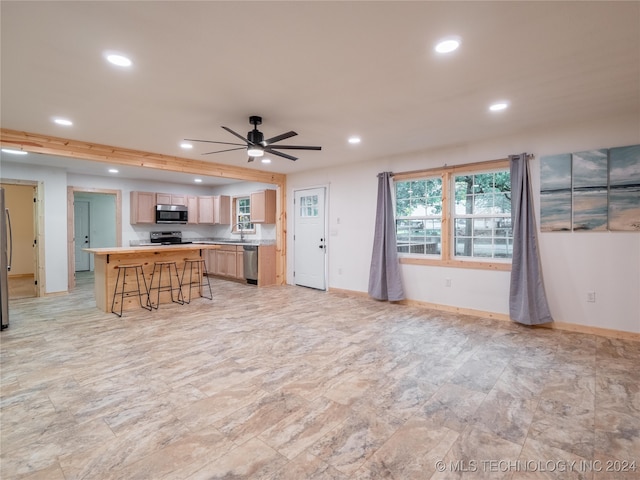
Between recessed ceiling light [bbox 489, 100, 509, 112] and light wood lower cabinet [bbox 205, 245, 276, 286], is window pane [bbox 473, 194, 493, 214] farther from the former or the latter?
light wood lower cabinet [bbox 205, 245, 276, 286]

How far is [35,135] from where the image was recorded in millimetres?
4094

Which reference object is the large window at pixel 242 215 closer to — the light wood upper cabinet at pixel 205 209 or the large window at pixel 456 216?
the light wood upper cabinet at pixel 205 209

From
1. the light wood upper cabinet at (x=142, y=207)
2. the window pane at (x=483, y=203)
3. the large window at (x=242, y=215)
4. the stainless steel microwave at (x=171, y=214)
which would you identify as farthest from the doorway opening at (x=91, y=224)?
the window pane at (x=483, y=203)

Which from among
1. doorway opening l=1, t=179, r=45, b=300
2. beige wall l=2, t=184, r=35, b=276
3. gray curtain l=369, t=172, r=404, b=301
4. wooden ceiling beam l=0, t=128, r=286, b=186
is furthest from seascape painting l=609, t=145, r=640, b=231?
beige wall l=2, t=184, r=35, b=276

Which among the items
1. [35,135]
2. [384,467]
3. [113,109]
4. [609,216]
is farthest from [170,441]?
[609,216]

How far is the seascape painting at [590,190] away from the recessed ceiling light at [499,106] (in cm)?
128

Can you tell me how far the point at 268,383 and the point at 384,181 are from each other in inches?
151

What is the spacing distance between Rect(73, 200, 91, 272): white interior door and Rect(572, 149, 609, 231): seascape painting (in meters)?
11.1

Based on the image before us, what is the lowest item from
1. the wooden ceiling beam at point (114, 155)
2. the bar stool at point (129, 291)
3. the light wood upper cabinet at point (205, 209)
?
the bar stool at point (129, 291)

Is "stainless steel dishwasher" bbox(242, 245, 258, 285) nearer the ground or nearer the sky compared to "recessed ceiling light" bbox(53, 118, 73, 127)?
nearer the ground

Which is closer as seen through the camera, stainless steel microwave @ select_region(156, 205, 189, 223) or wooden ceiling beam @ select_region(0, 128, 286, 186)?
wooden ceiling beam @ select_region(0, 128, 286, 186)

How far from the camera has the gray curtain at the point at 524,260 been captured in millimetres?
3953

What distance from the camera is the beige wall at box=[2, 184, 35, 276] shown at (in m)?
7.52

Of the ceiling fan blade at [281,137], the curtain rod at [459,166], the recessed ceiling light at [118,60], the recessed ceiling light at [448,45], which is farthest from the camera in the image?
the curtain rod at [459,166]
